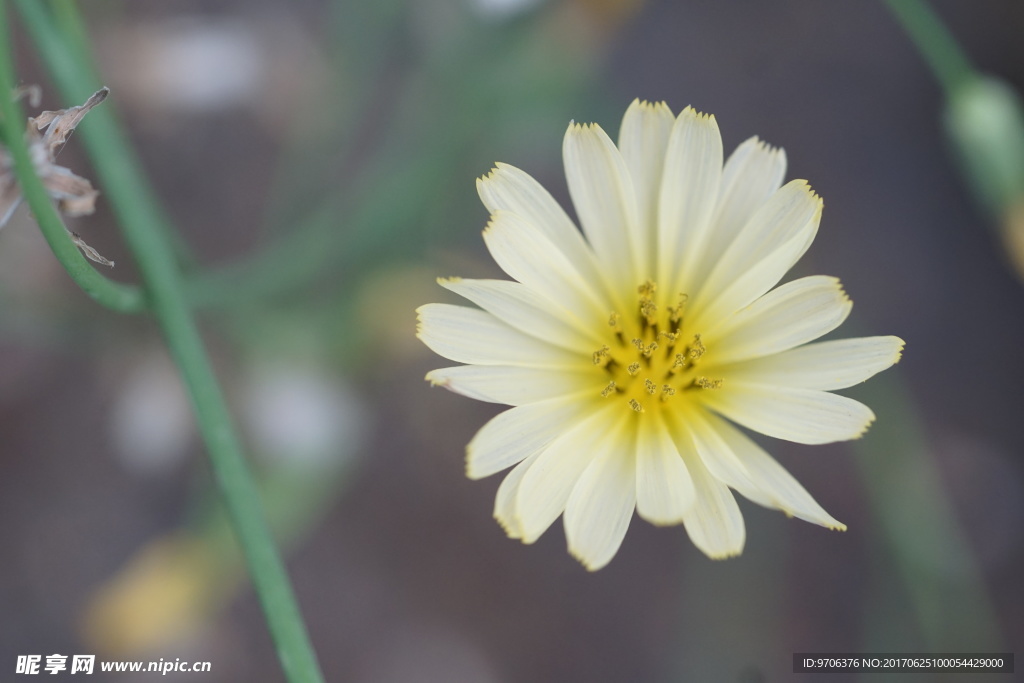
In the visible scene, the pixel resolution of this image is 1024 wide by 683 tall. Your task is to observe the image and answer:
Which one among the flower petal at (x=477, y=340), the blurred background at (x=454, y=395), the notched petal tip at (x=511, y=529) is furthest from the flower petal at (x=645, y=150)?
the blurred background at (x=454, y=395)

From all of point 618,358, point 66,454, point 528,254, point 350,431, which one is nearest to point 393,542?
point 350,431

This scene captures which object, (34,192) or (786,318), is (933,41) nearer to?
(786,318)

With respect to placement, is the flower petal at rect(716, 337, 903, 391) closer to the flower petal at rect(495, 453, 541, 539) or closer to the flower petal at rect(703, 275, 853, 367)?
the flower petal at rect(703, 275, 853, 367)

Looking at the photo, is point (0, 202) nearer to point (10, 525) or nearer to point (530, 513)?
point (530, 513)

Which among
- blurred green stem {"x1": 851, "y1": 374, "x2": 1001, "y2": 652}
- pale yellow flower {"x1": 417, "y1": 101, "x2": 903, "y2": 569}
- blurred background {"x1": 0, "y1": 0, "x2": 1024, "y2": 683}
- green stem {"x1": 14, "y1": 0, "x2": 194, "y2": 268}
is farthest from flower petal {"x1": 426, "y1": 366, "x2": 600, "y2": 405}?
blurred green stem {"x1": 851, "y1": 374, "x2": 1001, "y2": 652}

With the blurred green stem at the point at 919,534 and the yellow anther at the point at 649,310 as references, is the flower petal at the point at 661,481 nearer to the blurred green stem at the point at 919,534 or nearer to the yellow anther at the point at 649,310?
the yellow anther at the point at 649,310

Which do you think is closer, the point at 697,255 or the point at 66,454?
the point at 697,255
